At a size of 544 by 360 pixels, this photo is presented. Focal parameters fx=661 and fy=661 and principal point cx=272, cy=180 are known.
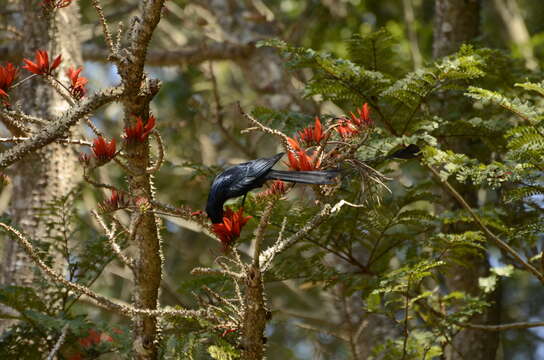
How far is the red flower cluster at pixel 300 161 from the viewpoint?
186 cm

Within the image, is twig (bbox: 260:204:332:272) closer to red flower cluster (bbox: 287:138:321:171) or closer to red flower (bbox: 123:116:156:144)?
red flower cluster (bbox: 287:138:321:171)

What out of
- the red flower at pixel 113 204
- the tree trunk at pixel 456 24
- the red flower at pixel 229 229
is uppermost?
the tree trunk at pixel 456 24

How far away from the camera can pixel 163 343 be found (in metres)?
2.46

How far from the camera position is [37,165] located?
11.9 ft

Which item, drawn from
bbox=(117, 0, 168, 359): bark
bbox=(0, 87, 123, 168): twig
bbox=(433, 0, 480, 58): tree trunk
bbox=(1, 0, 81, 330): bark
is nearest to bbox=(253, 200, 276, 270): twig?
bbox=(117, 0, 168, 359): bark

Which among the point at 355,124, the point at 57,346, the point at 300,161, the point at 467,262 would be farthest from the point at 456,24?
the point at 57,346

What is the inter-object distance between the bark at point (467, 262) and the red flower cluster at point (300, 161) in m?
1.58

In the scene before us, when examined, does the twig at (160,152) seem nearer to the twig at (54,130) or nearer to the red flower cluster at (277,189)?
the twig at (54,130)

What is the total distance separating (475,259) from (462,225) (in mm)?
300

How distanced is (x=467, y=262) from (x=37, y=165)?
2.34m

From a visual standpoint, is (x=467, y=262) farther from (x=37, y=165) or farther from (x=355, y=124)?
(x=37, y=165)

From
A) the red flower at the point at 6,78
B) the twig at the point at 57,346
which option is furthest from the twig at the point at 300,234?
the red flower at the point at 6,78

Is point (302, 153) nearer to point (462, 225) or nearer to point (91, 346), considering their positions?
point (91, 346)

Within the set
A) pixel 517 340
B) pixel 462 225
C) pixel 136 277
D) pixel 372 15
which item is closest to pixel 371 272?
pixel 462 225
